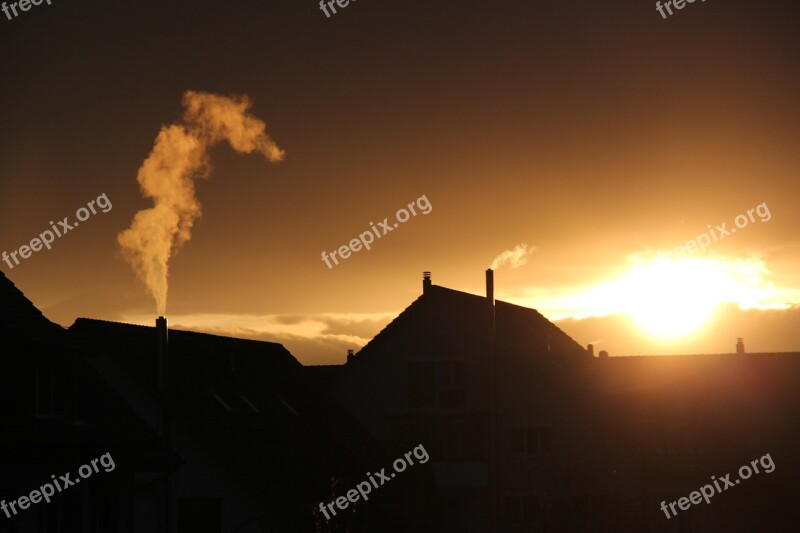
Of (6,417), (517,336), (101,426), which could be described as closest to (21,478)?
(6,417)

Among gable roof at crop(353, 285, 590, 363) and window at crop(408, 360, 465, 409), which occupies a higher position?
gable roof at crop(353, 285, 590, 363)

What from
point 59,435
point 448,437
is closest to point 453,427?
point 448,437

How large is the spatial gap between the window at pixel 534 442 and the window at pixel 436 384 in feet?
9.69

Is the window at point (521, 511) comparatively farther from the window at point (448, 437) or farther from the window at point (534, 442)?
the window at point (448, 437)

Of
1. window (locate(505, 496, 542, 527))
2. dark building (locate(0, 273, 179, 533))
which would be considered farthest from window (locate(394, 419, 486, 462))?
dark building (locate(0, 273, 179, 533))

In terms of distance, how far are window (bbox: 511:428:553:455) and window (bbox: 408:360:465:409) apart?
2.95 meters

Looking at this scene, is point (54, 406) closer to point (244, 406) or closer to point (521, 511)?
point (244, 406)

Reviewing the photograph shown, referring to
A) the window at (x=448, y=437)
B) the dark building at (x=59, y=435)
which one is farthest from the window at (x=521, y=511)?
the dark building at (x=59, y=435)

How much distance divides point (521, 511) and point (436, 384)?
259 inches

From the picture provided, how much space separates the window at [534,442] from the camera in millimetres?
48750

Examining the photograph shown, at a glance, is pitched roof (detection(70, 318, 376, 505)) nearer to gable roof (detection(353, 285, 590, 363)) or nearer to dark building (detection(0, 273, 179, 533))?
gable roof (detection(353, 285, 590, 363))

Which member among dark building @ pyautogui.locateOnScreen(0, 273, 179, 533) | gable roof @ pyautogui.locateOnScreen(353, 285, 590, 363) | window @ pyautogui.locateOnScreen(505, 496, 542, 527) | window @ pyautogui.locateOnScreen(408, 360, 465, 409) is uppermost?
gable roof @ pyautogui.locateOnScreen(353, 285, 590, 363)

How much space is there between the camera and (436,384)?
51.2 meters

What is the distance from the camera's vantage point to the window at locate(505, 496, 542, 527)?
156 ft
